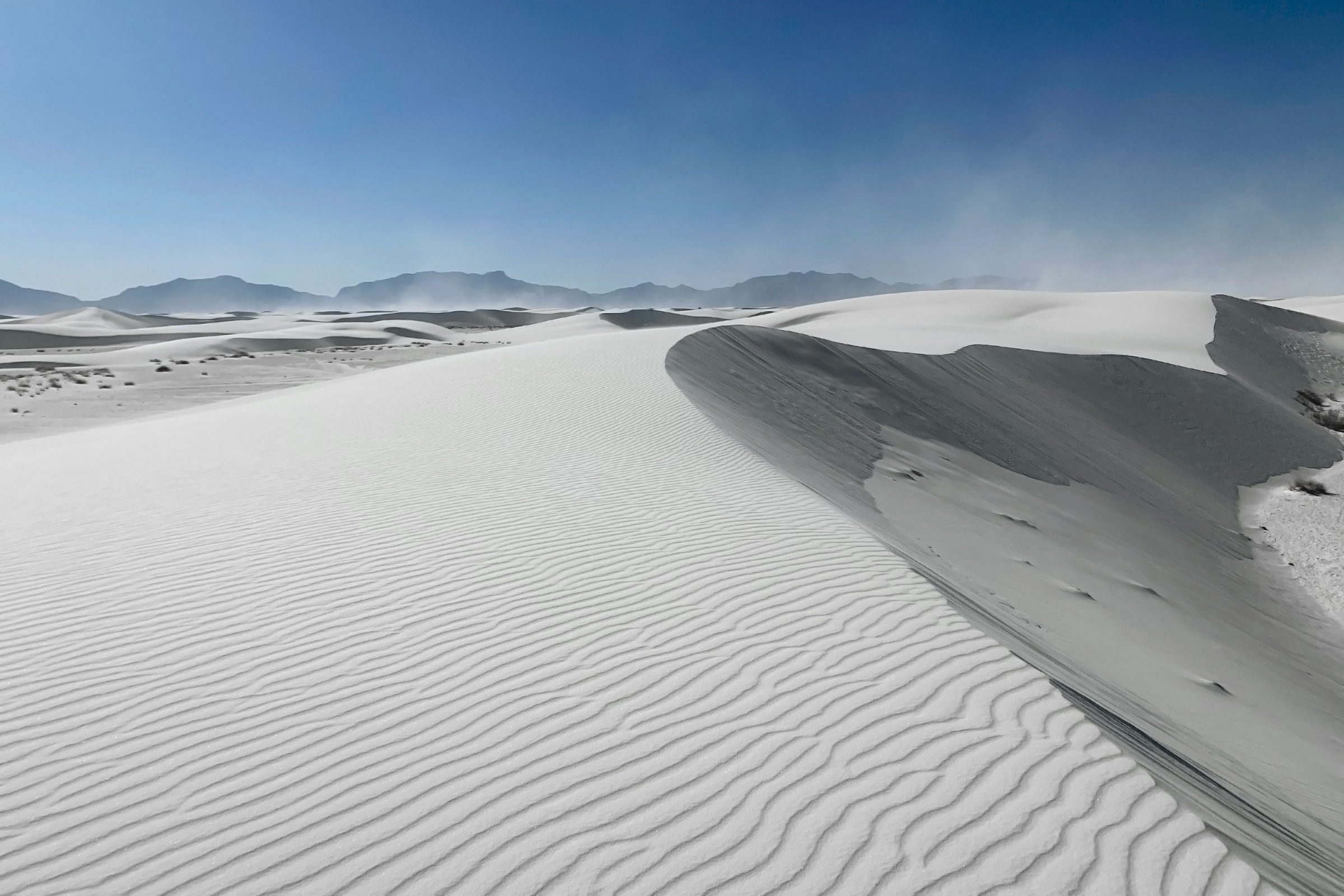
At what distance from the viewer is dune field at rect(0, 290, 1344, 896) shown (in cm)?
254

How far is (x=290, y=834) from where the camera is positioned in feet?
8.45

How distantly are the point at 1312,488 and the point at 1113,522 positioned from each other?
7.21 meters

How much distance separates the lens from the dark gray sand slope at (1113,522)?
14.4 feet

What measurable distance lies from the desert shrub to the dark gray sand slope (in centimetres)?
53

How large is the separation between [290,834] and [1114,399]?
21.5 metres

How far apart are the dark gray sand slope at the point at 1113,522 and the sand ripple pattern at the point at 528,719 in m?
0.74

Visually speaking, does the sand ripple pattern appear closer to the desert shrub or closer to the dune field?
the dune field

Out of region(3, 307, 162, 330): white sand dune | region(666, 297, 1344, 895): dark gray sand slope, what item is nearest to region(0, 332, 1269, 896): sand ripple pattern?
region(666, 297, 1344, 895): dark gray sand slope

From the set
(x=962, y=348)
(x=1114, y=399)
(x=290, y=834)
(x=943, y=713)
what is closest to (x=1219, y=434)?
(x=1114, y=399)

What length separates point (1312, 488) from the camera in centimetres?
1475

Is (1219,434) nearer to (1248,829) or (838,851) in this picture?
(1248,829)

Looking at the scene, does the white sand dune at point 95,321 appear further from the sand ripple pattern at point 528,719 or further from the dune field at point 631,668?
the sand ripple pattern at point 528,719

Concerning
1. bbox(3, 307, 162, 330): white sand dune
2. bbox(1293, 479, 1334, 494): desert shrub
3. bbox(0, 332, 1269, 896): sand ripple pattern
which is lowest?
bbox(1293, 479, 1334, 494): desert shrub

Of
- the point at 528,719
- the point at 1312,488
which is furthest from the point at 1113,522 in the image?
the point at 528,719
